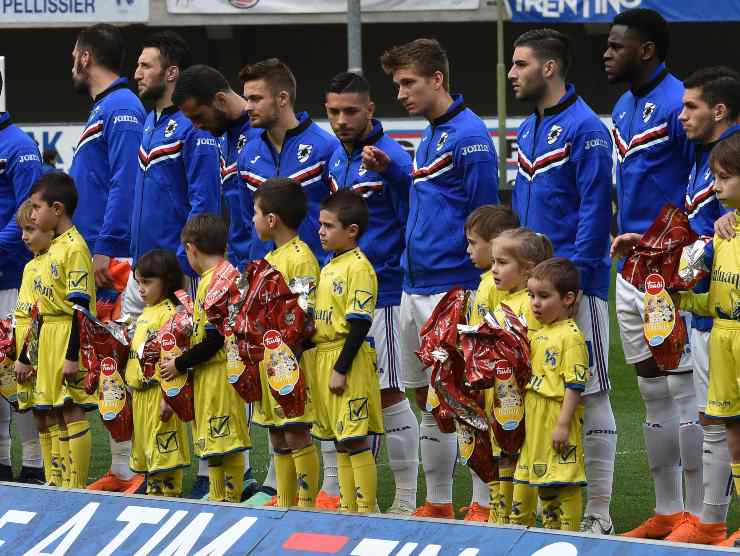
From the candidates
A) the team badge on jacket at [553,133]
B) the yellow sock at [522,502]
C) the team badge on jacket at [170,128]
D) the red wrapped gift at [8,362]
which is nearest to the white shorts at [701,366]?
the yellow sock at [522,502]

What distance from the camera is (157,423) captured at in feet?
21.1

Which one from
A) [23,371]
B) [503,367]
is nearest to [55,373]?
[23,371]

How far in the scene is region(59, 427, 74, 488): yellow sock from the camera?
6859 millimetres

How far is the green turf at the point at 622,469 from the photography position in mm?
6539

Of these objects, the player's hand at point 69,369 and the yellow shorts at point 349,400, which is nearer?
the yellow shorts at point 349,400

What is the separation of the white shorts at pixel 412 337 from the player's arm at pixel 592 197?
71cm

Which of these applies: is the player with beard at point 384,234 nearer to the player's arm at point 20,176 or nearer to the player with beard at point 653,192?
the player with beard at point 653,192

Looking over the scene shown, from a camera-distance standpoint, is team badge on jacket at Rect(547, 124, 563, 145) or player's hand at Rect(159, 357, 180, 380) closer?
team badge on jacket at Rect(547, 124, 563, 145)

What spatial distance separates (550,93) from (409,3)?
14.0 meters

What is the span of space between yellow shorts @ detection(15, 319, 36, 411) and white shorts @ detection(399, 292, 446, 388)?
1.85 m

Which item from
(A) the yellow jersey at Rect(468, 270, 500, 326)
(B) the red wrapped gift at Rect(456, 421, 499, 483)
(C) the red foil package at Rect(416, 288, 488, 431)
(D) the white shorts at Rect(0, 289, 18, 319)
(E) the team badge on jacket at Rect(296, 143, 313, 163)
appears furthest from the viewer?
(D) the white shorts at Rect(0, 289, 18, 319)

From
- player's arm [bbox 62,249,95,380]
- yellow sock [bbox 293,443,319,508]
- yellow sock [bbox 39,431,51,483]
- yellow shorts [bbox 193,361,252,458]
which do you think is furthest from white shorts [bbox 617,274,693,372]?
yellow sock [bbox 39,431,51,483]

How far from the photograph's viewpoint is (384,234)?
21.0 ft

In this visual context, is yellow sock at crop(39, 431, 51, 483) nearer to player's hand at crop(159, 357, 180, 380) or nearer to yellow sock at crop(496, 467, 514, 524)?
player's hand at crop(159, 357, 180, 380)
